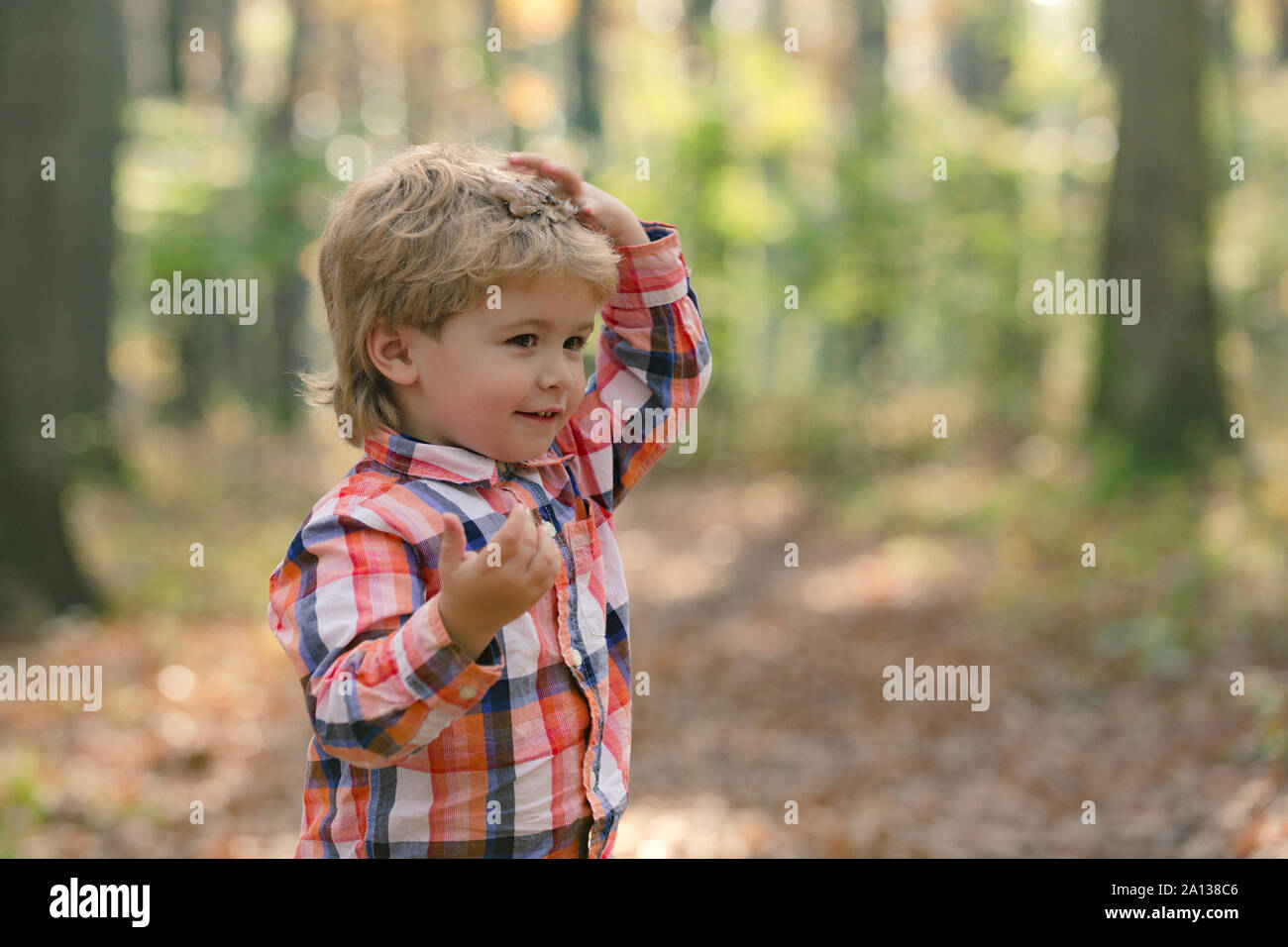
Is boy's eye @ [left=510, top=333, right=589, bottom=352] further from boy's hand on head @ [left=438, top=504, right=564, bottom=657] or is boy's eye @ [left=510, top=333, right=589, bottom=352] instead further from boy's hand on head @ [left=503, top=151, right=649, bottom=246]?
boy's hand on head @ [left=438, top=504, right=564, bottom=657]

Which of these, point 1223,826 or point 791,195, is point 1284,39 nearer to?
point 791,195

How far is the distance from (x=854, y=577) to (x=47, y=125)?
736 centimetres

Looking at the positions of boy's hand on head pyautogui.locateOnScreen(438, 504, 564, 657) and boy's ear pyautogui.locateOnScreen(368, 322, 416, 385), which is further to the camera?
boy's ear pyautogui.locateOnScreen(368, 322, 416, 385)

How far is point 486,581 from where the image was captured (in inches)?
66.5


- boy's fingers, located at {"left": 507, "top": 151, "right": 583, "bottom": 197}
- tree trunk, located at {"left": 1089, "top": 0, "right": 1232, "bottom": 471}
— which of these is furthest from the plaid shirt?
tree trunk, located at {"left": 1089, "top": 0, "right": 1232, "bottom": 471}

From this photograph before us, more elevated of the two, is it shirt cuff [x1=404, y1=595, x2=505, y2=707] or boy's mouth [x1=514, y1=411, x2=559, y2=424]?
boy's mouth [x1=514, y1=411, x2=559, y2=424]

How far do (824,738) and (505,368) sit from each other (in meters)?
5.65

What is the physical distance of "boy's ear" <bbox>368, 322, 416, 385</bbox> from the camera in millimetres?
2096

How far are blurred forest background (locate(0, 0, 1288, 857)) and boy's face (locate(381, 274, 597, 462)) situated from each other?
2.44 ft

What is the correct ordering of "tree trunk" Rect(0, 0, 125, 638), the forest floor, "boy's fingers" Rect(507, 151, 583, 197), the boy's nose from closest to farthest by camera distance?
the boy's nose, "boy's fingers" Rect(507, 151, 583, 197), the forest floor, "tree trunk" Rect(0, 0, 125, 638)

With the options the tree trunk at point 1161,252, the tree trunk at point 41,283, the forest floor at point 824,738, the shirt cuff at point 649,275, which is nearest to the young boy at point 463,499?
the shirt cuff at point 649,275

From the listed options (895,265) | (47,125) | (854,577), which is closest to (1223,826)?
(854,577)

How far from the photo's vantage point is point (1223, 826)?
4883 millimetres

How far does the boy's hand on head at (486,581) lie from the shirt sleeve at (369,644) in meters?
0.03
